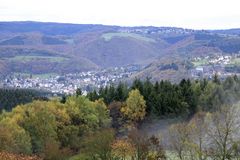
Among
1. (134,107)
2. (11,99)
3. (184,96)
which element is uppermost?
(184,96)

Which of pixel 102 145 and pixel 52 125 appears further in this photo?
pixel 52 125

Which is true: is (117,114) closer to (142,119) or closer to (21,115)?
(142,119)

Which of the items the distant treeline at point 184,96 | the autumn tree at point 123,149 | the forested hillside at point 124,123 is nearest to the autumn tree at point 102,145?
the forested hillside at point 124,123

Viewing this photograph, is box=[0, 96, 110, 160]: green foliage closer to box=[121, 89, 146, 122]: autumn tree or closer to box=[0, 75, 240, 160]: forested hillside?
box=[0, 75, 240, 160]: forested hillside

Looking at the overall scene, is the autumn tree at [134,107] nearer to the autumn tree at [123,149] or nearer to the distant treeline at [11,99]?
the autumn tree at [123,149]

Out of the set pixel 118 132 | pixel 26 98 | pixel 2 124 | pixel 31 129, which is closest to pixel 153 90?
pixel 118 132

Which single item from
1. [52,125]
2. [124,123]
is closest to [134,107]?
[124,123]

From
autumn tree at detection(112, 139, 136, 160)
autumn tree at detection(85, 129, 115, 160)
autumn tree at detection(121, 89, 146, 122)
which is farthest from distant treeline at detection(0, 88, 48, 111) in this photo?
autumn tree at detection(85, 129, 115, 160)

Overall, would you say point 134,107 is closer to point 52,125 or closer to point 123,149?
point 52,125
